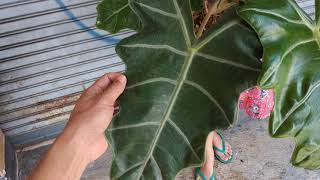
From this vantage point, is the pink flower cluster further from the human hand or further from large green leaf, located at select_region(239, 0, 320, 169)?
large green leaf, located at select_region(239, 0, 320, 169)

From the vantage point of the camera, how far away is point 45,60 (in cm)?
175

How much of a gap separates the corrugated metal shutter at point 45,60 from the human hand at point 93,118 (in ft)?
1.91

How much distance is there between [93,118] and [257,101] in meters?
0.91

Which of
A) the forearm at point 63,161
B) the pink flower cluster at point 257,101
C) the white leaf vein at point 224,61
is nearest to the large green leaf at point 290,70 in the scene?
the white leaf vein at point 224,61

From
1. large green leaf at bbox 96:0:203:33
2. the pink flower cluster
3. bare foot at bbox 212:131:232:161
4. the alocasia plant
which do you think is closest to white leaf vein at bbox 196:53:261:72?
the alocasia plant

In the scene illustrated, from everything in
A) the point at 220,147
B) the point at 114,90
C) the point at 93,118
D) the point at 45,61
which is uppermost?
the point at 114,90

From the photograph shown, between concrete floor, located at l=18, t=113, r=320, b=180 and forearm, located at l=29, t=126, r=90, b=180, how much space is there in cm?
77

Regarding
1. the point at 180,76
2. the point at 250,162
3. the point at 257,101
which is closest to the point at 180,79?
the point at 180,76

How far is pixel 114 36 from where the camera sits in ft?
5.95

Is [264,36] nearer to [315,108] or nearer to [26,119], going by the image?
[315,108]

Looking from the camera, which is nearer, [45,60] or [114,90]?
[114,90]

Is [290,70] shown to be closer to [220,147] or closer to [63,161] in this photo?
[63,161]

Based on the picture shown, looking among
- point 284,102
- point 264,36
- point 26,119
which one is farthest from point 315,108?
point 26,119

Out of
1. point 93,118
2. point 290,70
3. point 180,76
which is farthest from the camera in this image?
point 93,118
